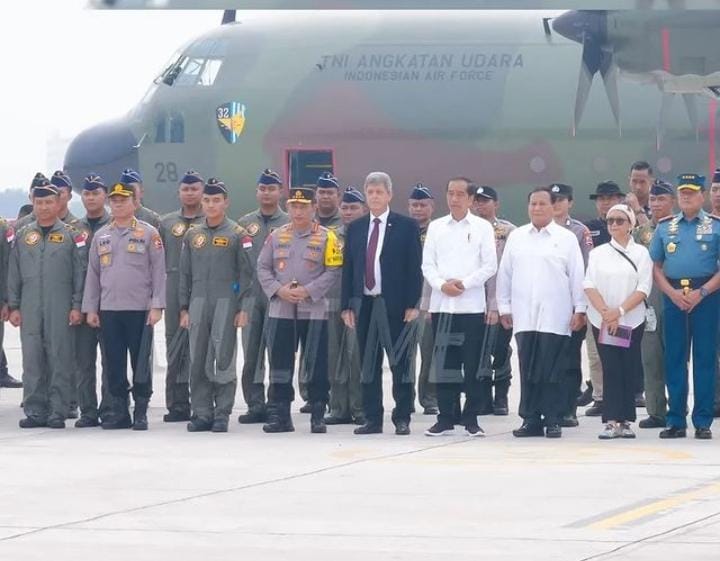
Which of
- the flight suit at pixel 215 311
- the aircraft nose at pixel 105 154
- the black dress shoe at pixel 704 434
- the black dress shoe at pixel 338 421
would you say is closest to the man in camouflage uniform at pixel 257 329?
the flight suit at pixel 215 311

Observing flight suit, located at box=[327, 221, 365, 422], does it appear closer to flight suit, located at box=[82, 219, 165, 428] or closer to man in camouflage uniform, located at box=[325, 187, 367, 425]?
man in camouflage uniform, located at box=[325, 187, 367, 425]

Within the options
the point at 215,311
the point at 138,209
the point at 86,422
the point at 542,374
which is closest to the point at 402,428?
the point at 542,374

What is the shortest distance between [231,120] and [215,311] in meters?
10.3

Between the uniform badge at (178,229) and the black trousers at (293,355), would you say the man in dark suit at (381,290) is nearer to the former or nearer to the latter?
the black trousers at (293,355)

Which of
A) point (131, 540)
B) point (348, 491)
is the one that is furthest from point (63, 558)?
point (348, 491)

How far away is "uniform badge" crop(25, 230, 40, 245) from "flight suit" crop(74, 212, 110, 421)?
1.17 feet

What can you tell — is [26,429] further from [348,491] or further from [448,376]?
[348,491]

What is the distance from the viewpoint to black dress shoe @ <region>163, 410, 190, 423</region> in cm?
1305

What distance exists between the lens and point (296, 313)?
12344mm

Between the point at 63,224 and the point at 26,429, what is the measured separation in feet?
5.25

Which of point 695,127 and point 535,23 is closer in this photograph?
point 695,127

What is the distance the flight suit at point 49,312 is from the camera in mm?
12695

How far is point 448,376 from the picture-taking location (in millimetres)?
11992

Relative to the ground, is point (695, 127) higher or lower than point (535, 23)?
lower
